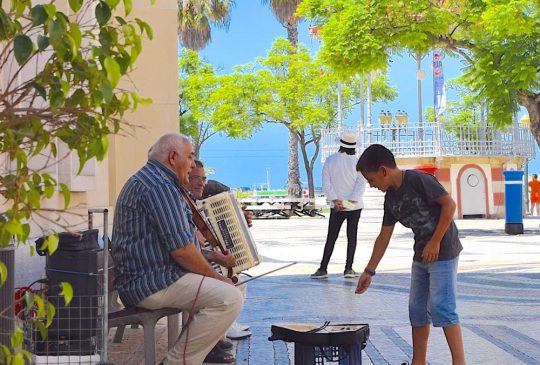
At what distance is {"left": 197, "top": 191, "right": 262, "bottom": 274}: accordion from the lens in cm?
684

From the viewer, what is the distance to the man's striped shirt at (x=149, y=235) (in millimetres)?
5469

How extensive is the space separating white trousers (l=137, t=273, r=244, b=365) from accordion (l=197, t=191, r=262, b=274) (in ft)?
4.04

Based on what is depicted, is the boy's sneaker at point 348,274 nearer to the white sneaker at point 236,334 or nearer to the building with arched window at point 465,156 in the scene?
the white sneaker at point 236,334

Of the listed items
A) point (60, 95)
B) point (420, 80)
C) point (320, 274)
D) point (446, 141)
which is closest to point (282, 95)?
point (420, 80)

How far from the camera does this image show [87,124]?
2.39 m

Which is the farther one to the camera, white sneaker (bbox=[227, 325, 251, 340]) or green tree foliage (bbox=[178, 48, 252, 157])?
green tree foliage (bbox=[178, 48, 252, 157])

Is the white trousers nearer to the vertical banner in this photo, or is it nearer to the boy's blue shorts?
the boy's blue shorts

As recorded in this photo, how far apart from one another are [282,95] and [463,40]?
2464 centimetres

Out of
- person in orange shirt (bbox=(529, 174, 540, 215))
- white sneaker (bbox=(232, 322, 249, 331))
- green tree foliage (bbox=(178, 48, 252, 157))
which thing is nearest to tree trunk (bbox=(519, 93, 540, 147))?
person in orange shirt (bbox=(529, 174, 540, 215))

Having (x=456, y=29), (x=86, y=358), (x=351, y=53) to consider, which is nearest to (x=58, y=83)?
(x=86, y=358)

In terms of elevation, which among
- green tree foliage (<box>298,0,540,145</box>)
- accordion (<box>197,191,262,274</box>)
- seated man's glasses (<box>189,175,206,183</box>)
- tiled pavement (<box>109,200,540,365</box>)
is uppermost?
green tree foliage (<box>298,0,540,145</box>)

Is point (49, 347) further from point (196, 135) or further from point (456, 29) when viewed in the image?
point (196, 135)

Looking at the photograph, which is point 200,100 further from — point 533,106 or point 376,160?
point 376,160

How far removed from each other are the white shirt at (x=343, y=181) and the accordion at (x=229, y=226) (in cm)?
587
